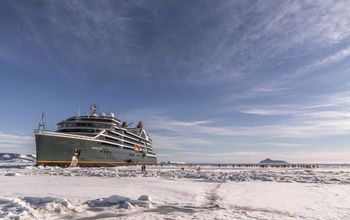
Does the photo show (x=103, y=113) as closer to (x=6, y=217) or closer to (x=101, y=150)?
(x=101, y=150)

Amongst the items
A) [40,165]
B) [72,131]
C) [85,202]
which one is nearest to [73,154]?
[40,165]

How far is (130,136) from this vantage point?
6594cm

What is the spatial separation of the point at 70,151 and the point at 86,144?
3390 mm

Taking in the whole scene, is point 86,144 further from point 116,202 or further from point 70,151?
point 116,202

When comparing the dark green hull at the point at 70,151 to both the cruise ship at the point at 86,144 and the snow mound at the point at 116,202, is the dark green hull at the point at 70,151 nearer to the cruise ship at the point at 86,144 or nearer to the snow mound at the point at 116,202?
the cruise ship at the point at 86,144

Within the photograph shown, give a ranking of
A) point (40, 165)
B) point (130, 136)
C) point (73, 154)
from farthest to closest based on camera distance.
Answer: point (130, 136)
point (73, 154)
point (40, 165)

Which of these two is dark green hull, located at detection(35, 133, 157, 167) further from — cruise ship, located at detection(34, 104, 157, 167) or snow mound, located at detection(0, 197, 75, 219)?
snow mound, located at detection(0, 197, 75, 219)

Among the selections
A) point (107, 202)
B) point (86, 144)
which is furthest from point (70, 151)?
point (107, 202)

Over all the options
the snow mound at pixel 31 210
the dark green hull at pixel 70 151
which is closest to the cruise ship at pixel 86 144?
the dark green hull at pixel 70 151

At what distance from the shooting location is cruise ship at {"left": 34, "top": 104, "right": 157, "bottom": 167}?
38394 millimetres

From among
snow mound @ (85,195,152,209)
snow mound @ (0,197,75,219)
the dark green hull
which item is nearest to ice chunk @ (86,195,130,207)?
snow mound @ (85,195,152,209)

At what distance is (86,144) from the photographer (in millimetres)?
42781

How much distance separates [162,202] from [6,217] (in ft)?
15.8

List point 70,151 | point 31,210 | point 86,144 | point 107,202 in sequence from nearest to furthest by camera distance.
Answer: point 31,210
point 107,202
point 70,151
point 86,144
